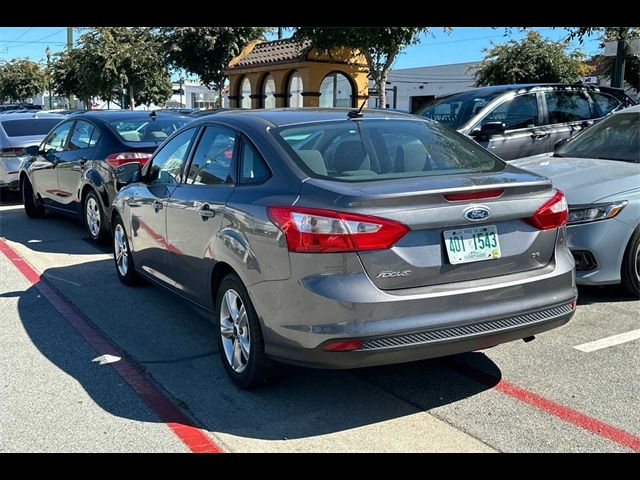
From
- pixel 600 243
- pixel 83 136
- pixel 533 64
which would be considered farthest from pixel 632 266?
pixel 533 64

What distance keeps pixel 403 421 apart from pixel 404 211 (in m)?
1.20

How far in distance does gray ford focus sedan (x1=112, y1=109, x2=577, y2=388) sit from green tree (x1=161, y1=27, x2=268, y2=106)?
1938cm

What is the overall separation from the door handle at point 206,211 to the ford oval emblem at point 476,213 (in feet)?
5.43

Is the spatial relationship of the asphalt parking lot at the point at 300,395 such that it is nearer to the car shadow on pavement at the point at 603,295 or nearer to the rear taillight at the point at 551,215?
the car shadow on pavement at the point at 603,295

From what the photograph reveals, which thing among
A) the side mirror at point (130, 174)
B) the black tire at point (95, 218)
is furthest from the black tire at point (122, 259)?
the black tire at point (95, 218)

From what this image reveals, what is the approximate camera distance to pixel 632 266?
5.48 meters

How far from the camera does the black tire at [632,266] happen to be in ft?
17.7

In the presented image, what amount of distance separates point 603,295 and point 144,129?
19.0 ft

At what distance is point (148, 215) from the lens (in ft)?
17.9

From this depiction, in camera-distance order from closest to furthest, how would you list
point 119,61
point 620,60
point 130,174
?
point 130,174
point 620,60
point 119,61

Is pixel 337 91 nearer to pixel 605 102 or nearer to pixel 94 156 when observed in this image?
pixel 605 102

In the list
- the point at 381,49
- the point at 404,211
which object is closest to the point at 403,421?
the point at 404,211

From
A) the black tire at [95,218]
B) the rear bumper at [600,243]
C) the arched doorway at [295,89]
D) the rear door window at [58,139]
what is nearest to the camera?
the rear bumper at [600,243]
